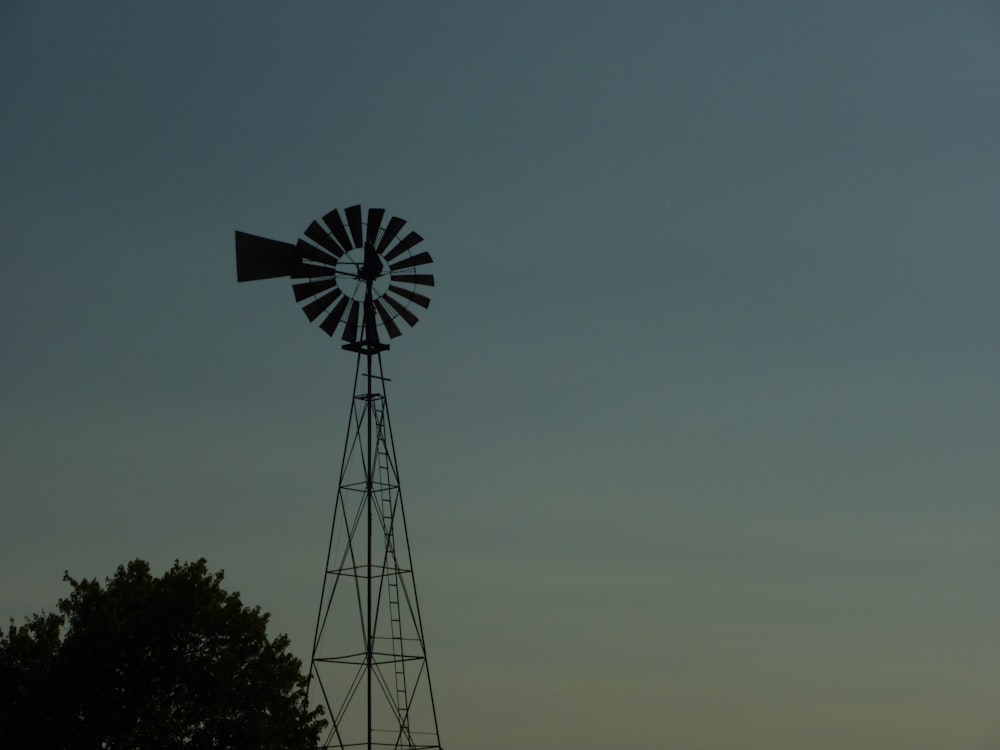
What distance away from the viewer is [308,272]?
1747 inches

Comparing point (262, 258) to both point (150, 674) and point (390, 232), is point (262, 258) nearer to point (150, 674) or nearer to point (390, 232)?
point (390, 232)

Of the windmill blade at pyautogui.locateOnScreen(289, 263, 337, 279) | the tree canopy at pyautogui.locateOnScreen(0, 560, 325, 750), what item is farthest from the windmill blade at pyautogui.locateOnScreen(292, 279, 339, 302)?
the tree canopy at pyautogui.locateOnScreen(0, 560, 325, 750)

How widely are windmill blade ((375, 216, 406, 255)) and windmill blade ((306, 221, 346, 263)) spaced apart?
44.0 inches

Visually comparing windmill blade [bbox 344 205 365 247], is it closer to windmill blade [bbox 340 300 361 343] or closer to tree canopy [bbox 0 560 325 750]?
windmill blade [bbox 340 300 361 343]

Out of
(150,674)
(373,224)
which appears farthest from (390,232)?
(150,674)

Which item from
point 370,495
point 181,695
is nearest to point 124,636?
point 181,695

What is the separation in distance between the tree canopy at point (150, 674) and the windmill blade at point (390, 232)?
11.8 meters

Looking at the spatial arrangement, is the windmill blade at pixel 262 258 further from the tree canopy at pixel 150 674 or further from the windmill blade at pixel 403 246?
the tree canopy at pixel 150 674

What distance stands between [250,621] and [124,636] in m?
4.05

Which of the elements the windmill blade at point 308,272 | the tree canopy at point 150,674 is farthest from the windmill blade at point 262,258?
the tree canopy at point 150,674

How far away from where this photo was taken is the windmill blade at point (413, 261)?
148 feet

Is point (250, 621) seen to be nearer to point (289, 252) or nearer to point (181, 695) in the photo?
point (181, 695)

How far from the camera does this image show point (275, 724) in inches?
1817

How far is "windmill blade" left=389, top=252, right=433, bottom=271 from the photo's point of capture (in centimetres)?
4509
